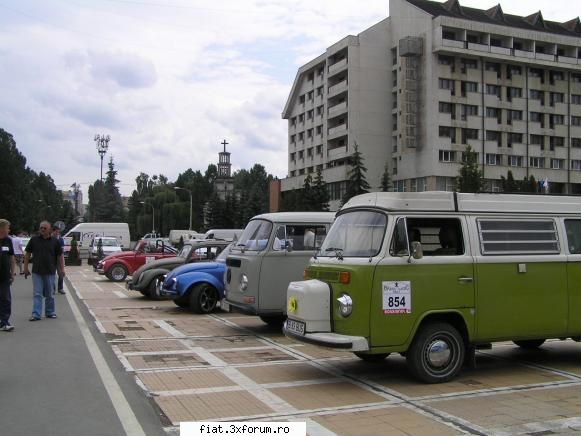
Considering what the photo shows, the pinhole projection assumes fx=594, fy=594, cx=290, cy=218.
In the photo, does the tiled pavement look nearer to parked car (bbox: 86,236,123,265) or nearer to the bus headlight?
the bus headlight

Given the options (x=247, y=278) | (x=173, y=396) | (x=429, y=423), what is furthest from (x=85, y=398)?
(x=247, y=278)

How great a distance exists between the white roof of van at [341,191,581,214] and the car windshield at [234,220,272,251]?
3.51 m

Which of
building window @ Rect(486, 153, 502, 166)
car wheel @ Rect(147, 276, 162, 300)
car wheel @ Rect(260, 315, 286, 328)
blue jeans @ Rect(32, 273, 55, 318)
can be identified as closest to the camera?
blue jeans @ Rect(32, 273, 55, 318)

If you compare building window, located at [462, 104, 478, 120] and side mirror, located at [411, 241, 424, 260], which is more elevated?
building window, located at [462, 104, 478, 120]

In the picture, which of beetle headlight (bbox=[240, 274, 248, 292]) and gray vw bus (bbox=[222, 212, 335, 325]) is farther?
beetle headlight (bbox=[240, 274, 248, 292])

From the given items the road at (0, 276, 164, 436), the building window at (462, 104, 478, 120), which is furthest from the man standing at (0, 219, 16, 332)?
the building window at (462, 104, 478, 120)

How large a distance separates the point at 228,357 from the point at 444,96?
68175mm

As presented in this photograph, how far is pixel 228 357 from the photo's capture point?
9211 millimetres

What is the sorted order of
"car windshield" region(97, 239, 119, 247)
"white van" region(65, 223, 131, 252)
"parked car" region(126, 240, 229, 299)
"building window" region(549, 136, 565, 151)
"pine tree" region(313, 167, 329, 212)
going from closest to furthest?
"parked car" region(126, 240, 229, 299) < "car windshield" region(97, 239, 119, 247) < "white van" region(65, 223, 131, 252) < "pine tree" region(313, 167, 329, 212) < "building window" region(549, 136, 565, 151)

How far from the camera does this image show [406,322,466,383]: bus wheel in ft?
24.0

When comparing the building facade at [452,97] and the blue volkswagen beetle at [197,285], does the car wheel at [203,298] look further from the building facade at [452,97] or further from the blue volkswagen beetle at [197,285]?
the building facade at [452,97]

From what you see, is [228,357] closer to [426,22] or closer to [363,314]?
[363,314]

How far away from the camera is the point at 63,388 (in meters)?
7.12

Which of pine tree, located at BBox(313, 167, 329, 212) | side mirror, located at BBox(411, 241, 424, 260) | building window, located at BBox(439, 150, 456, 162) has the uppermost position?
building window, located at BBox(439, 150, 456, 162)
